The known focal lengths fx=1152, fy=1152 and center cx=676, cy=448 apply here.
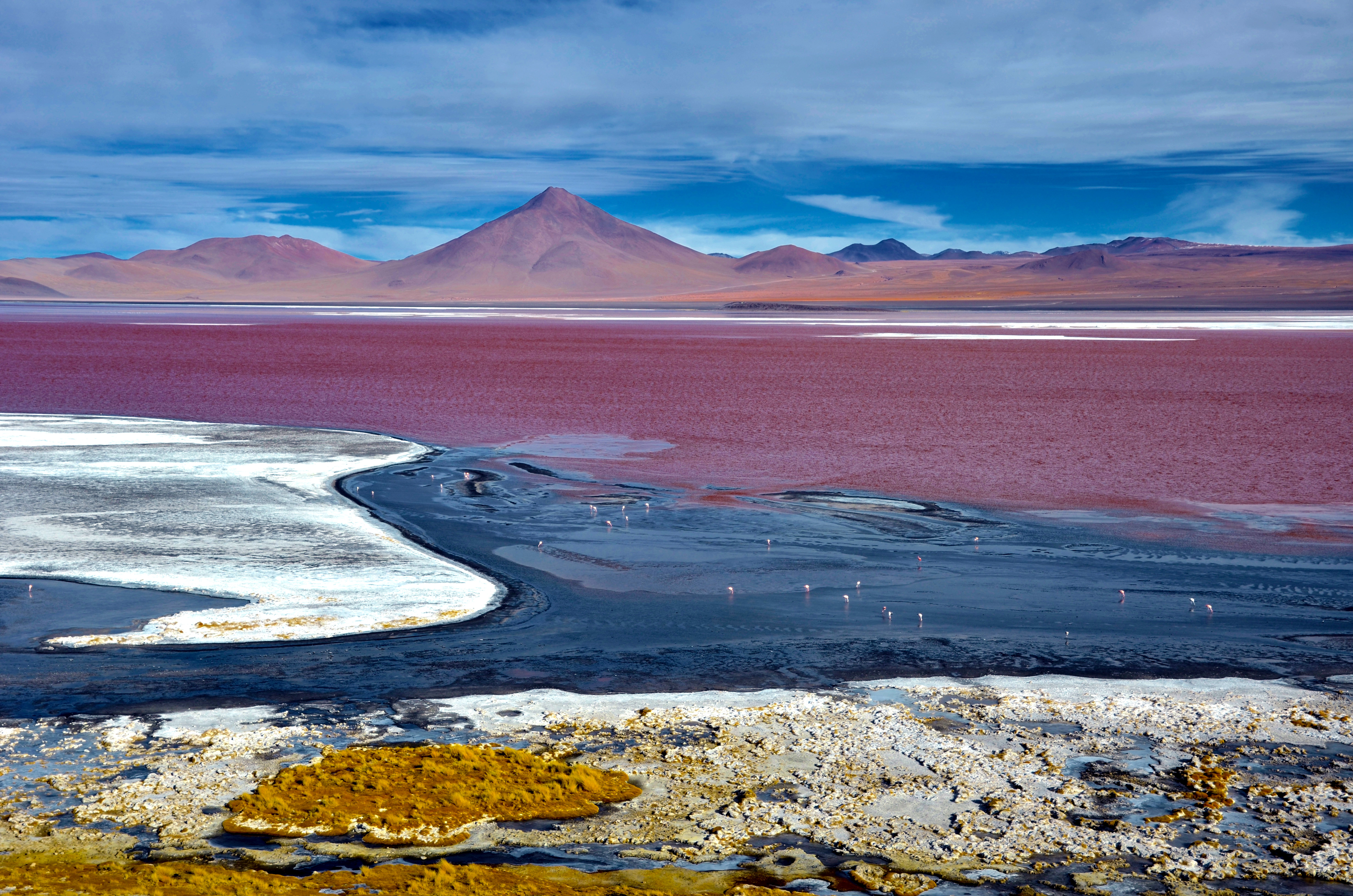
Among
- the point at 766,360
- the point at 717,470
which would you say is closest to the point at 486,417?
the point at 717,470

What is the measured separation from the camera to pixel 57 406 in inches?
882

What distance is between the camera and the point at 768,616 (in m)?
8.50

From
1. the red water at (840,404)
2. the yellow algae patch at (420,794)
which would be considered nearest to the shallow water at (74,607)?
the yellow algae patch at (420,794)

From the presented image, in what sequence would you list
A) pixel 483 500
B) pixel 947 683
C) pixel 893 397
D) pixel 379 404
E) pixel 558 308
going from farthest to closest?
pixel 558 308 < pixel 893 397 < pixel 379 404 < pixel 483 500 < pixel 947 683

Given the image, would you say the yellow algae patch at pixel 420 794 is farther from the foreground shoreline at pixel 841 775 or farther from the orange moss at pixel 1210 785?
the orange moss at pixel 1210 785

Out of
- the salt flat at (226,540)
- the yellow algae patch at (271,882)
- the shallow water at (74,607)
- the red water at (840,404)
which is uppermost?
the red water at (840,404)

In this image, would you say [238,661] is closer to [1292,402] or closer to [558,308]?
[1292,402]

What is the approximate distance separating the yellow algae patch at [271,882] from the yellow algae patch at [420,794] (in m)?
0.35

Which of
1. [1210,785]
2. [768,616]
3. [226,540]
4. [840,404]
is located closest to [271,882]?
[1210,785]

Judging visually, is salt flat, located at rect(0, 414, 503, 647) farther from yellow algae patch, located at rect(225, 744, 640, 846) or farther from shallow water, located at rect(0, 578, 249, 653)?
yellow algae patch, located at rect(225, 744, 640, 846)

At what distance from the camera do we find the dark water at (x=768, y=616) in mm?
7043

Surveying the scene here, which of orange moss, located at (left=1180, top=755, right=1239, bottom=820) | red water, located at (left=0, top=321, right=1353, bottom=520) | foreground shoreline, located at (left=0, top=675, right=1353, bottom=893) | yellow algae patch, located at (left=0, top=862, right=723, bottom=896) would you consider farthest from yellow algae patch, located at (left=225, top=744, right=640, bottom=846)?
red water, located at (left=0, top=321, right=1353, bottom=520)

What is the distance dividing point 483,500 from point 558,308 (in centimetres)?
12807

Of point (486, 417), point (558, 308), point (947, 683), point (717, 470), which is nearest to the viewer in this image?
point (947, 683)
